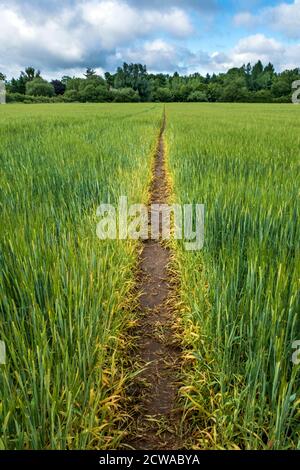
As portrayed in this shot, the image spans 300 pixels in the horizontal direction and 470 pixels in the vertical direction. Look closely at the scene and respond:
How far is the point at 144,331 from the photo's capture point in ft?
6.00

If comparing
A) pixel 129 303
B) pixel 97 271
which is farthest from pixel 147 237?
pixel 97 271

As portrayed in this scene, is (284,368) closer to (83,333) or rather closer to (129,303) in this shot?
(83,333)

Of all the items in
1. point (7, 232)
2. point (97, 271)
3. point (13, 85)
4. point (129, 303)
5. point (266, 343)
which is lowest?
point (129, 303)

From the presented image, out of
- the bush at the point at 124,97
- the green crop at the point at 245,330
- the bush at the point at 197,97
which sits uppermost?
the bush at the point at 197,97

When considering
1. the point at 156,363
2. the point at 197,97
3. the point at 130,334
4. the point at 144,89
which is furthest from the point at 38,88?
the point at 156,363

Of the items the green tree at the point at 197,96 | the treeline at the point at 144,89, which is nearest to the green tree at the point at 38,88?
the treeline at the point at 144,89

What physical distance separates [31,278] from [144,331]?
2.48 ft
